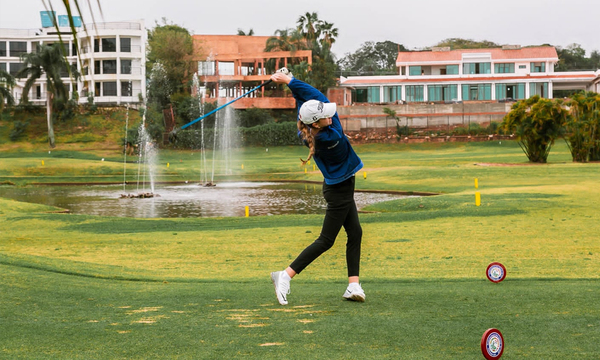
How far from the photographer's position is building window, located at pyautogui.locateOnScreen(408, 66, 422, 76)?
100 meters

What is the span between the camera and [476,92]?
94688mm

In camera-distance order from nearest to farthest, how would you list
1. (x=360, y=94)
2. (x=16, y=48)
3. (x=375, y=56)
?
(x=360, y=94)
(x=16, y=48)
(x=375, y=56)

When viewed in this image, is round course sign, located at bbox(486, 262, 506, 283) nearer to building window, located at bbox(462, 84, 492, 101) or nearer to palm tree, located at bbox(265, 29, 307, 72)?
palm tree, located at bbox(265, 29, 307, 72)

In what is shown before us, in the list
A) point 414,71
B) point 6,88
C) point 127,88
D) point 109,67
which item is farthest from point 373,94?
point 6,88

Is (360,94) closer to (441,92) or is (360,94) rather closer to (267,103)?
(441,92)

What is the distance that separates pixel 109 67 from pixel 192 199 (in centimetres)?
6993

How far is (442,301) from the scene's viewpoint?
23.5 feet

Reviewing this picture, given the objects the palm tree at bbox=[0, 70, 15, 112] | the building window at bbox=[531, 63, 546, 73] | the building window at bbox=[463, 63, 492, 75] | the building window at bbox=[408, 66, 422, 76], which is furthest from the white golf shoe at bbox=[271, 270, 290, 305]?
the building window at bbox=[531, 63, 546, 73]

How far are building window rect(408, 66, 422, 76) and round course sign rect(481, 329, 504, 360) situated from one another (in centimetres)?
9749

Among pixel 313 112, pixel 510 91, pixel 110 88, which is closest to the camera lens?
pixel 313 112

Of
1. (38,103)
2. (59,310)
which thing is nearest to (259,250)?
(59,310)

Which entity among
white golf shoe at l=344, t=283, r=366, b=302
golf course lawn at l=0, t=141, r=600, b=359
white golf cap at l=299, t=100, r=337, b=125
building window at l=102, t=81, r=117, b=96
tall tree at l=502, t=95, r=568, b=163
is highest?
building window at l=102, t=81, r=117, b=96

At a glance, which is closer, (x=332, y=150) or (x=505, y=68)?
(x=332, y=150)

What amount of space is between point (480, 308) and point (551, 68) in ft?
329
